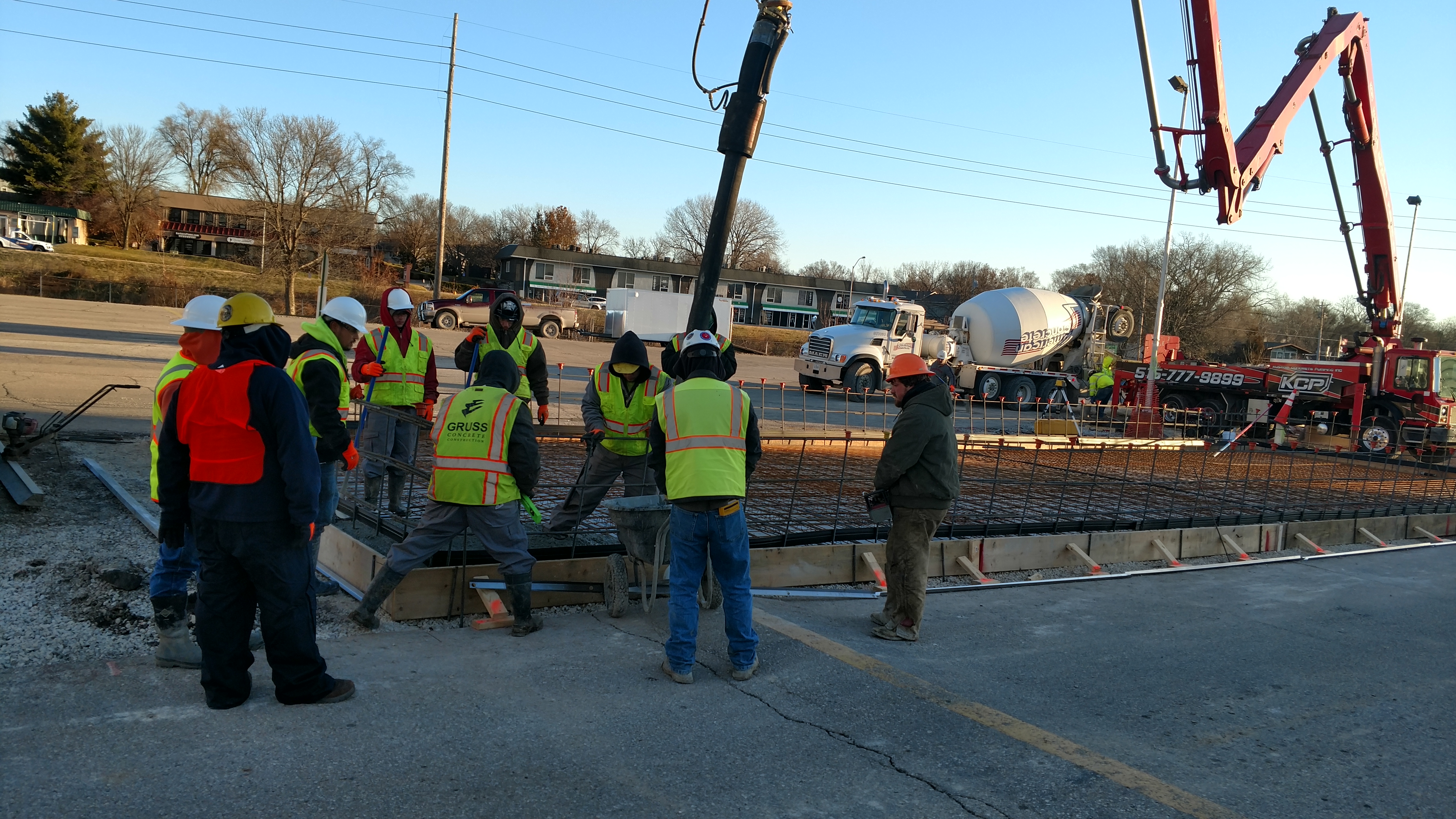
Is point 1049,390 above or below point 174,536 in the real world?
above

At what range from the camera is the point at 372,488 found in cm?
729

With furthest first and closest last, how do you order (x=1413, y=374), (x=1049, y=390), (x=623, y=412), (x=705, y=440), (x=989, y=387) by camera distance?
1. (x=1049, y=390)
2. (x=989, y=387)
3. (x=1413, y=374)
4. (x=623, y=412)
5. (x=705, y=440)

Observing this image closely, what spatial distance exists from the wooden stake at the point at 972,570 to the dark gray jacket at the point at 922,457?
1930 mm

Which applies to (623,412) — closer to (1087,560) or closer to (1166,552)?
(1087,560)

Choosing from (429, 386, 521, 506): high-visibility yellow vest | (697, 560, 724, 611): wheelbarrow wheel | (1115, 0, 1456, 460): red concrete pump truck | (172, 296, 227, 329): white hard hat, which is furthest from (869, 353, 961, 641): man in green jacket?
(1115, 0, 1456, 460): red concrete pump truck

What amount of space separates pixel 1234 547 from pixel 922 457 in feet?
18.5

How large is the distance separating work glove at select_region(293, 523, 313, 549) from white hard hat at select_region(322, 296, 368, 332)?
6.54ft

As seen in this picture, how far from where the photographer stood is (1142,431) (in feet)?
76.4

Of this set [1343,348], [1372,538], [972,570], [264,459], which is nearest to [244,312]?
[264,459]

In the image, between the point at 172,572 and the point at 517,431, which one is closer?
the point at 172,572

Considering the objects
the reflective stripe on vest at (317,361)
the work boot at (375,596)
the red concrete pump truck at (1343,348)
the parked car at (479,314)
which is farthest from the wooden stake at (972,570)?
the parked car at (479,314)

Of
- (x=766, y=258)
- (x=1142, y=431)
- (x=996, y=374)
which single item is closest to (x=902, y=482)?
(x=1142, y=431)

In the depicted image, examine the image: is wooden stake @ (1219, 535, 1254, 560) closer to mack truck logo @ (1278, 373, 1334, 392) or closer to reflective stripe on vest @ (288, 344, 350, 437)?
reflective stripe on vest @ (288, 344, 350, 437)

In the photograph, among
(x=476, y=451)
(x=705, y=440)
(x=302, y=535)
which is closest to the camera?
(x=302, y=535)
